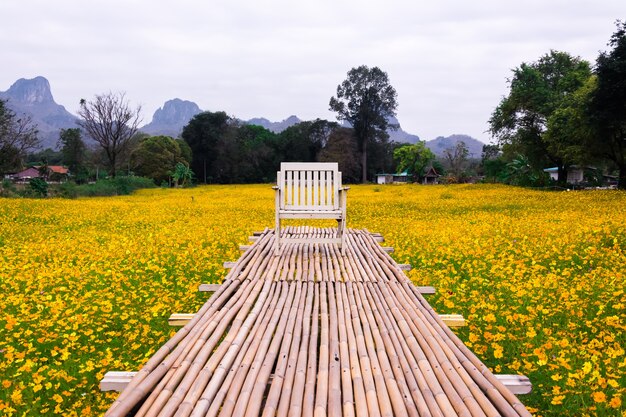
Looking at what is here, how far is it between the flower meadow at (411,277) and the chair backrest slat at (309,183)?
1676 millimetres

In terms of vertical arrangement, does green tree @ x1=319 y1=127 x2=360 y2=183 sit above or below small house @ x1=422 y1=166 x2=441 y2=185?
above

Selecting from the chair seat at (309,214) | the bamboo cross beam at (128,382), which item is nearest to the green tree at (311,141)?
the chair seat at (309,214)

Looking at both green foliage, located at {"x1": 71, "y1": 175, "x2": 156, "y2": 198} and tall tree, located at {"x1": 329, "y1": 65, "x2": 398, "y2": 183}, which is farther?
tall tree, located at {"x1": 329, "y1": 65, "x2": 398, "y2": 183}

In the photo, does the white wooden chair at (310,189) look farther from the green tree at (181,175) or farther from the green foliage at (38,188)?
the green tree at (181,175)

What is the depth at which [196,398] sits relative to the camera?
221 centimetres

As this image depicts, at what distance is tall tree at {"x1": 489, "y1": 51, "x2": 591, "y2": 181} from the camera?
2869 cm

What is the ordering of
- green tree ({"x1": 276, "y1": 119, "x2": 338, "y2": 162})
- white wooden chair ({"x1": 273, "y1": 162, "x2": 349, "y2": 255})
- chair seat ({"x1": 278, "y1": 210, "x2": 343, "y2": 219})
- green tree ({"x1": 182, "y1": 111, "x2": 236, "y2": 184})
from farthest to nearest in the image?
1. green tree ({"x1": 276, "y1": 119, "x2": 338, "y2": 162})
2. green tree ({"x1": 182, "y1": 111, "x2": 236, "y2": 184})
3. white wooden chair ({"x1": 273, "y1": 162, "x2": 349, "y2": 255})
4. chair seat ({"x1": 278, "y1": 210, "x2": 343, "y2": 219})

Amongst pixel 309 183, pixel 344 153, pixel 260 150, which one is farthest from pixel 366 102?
pixel 309 183

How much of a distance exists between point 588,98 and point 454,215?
40.2ft

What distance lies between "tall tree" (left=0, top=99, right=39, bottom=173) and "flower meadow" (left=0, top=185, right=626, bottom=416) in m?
23.2

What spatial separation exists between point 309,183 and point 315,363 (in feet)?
13.0

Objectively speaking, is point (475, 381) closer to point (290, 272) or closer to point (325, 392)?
point (325, 392)

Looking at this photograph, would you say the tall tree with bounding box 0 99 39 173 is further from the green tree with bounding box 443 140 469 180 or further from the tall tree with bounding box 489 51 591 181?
the green tree with bounding box 443 140 469 180

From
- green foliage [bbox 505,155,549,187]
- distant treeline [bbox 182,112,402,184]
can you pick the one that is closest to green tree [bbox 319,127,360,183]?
distant treeline [bbox 182,112,402,184]
